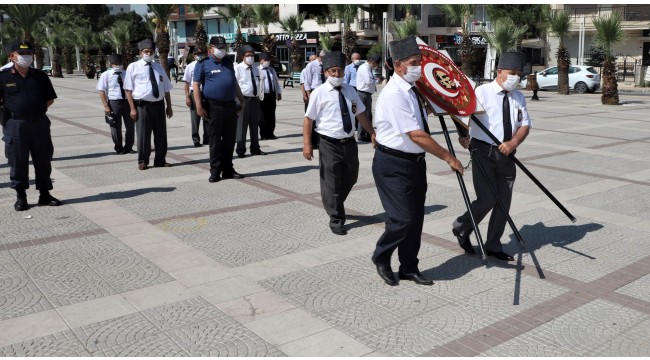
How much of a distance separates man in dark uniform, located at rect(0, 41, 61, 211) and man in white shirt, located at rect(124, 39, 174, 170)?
6.83 ft

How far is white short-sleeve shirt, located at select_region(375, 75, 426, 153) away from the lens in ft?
14.8

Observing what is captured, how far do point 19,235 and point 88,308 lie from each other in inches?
91.7

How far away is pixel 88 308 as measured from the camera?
14.7 feet

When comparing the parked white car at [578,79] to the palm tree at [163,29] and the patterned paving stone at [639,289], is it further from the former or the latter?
the patterned paving stone at [639,289]

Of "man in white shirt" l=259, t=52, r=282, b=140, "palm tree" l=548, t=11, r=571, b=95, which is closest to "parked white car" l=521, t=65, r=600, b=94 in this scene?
"palm tree" l=548, t=11, r=571, b=95

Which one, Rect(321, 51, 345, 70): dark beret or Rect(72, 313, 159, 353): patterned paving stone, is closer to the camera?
Rect(72, 313, 159, 353): patterned paving stone

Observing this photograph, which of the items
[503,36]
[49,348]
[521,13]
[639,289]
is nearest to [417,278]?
[639,289]

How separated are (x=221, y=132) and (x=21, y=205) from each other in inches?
107

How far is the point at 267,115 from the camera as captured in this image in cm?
1286

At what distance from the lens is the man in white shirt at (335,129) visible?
630 cm

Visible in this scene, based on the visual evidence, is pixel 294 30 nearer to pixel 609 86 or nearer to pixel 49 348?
pixel 609 86

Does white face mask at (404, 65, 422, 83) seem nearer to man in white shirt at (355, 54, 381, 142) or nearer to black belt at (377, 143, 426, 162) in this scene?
black belt at (377, 143, 426, 162)

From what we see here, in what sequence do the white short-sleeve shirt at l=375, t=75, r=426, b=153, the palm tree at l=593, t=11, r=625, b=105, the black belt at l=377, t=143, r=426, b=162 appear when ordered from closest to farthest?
the white short-sleeve shirt at l=375, t=75, r=426, b=153, the black belt at l=377, t=143, r=426, b=162, the palm tree at l=593, t=11, r=625, b=105

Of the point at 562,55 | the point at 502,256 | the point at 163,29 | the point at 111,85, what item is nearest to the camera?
the point at 502,256
